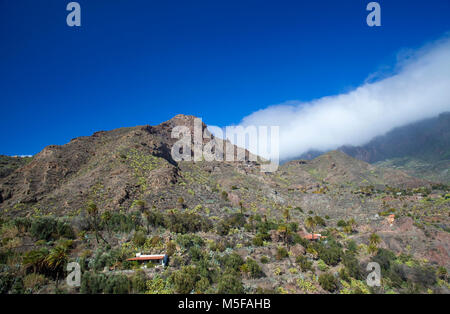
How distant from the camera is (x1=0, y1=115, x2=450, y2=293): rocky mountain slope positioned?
19.7 metres

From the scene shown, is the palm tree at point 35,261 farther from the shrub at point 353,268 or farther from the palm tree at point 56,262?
the shrub at point 353,268

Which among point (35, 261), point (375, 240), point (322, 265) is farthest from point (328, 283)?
point (35, 261)

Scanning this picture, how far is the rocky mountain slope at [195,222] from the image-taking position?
19719 mm

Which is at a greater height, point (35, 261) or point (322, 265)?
point (35, 261)

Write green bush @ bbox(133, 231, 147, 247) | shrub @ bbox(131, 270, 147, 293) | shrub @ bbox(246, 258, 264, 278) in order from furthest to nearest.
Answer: green bush @ bbox(133, 231, 147, 247), shrub @ bbox(246, 258, 264, 278), shrub @ bbox(131, 270, 147, 293)

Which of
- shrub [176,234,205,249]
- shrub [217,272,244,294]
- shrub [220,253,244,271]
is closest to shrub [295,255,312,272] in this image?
shrub [220,253,244,271]

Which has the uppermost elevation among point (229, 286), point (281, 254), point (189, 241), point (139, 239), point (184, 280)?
point (139, 239)

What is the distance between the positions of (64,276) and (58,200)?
21349mm

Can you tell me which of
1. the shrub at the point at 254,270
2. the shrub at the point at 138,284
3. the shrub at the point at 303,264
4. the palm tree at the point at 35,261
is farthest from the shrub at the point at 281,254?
the palm tree at the point at 35,261

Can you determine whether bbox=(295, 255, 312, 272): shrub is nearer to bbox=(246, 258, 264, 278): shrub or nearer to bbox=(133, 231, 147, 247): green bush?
bbox=(246, 258, 264, 278): shrub

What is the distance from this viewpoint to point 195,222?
29578mm

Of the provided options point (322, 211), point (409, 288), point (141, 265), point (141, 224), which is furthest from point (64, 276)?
point (322, 211)

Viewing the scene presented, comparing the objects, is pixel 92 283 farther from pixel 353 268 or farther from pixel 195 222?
pixel 353 268
